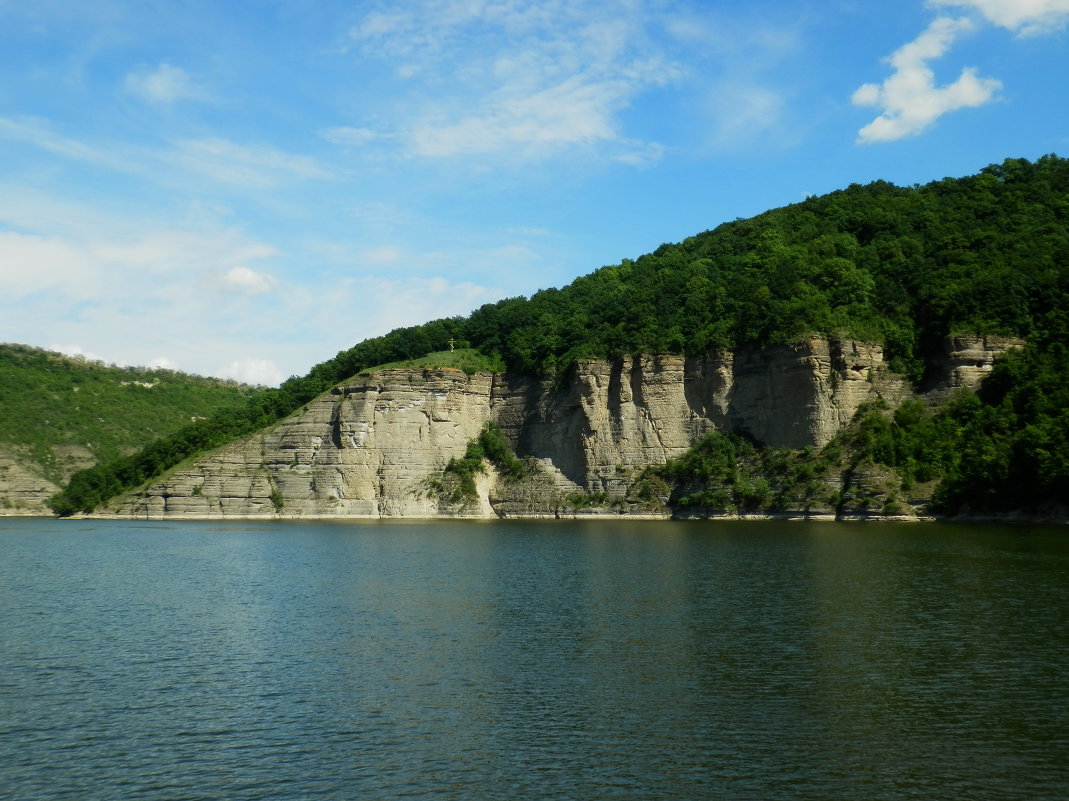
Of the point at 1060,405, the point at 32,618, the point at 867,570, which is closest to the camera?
the point at 32,618

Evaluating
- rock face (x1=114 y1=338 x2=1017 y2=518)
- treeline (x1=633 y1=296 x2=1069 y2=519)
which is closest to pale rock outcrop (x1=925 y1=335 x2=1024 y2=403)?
treeline (x1=633 y1=296 x2=1069 y2=519)

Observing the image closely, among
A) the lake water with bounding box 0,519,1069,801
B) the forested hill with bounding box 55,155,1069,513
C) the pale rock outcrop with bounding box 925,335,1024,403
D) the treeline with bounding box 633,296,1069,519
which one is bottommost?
the lake water with bounding box 0,519,1069,801

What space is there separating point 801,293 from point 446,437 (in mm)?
→ 38477

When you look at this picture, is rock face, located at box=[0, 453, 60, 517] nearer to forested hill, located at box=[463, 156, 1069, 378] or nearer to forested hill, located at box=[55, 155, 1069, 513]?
forested hill, located at box=[55, 155, 1069, 513]

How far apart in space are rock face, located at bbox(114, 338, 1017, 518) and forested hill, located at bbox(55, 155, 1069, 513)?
354 centimetres

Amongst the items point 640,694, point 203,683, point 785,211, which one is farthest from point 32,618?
point 785,211

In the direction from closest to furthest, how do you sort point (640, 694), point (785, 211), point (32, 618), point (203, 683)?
point (640, 694)
point (203, 683)
point (32, 618)
point (785, 211)

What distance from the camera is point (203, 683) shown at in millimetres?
23625

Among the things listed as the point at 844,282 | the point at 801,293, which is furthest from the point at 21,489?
the point at 844,282

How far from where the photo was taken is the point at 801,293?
95500 millimetres

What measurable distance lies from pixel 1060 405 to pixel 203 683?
6768 centimetres

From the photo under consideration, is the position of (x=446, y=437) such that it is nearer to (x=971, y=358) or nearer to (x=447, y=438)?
(x=447, y=438)

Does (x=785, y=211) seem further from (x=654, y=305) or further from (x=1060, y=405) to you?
(x=1060, y=405)

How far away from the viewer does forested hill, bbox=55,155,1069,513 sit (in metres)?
90.2
